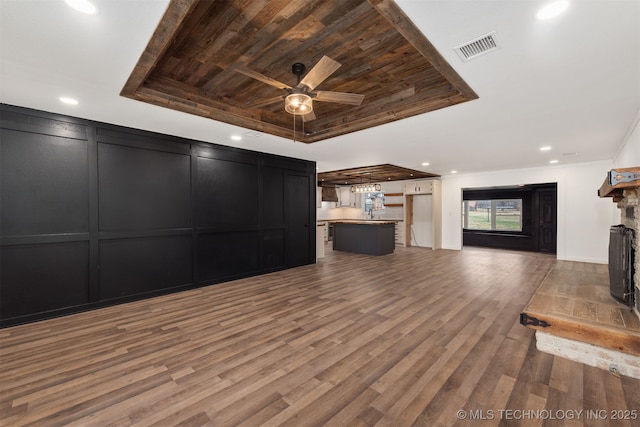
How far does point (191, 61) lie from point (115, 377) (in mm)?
2921

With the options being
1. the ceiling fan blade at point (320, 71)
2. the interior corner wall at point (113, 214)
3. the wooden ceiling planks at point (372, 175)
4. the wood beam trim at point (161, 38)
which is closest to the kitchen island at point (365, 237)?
the wooden ceiling planks at point (372, 175)

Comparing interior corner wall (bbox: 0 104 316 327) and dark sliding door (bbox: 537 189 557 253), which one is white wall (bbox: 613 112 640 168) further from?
interior corner wall (bbox: 0 104 316 327)

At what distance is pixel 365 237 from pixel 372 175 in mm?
2349

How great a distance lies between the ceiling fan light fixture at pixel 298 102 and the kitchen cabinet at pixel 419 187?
7.59 m

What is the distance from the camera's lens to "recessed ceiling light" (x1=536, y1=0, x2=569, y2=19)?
1.56 m

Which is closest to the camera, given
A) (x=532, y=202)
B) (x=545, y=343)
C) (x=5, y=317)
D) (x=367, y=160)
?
(x=545, y=343)

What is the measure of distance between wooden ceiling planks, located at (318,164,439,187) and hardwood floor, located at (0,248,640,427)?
15.0 ft

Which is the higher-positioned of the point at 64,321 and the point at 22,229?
the point at 22,229

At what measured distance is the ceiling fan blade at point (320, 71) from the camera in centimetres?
213

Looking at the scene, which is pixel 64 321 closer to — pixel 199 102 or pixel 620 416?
pixel 199 102

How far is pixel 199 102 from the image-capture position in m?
3.28

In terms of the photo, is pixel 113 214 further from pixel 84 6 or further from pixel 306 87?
pixel 306 87

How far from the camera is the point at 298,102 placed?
8.36 ft

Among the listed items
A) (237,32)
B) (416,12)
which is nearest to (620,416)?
(416,12)
